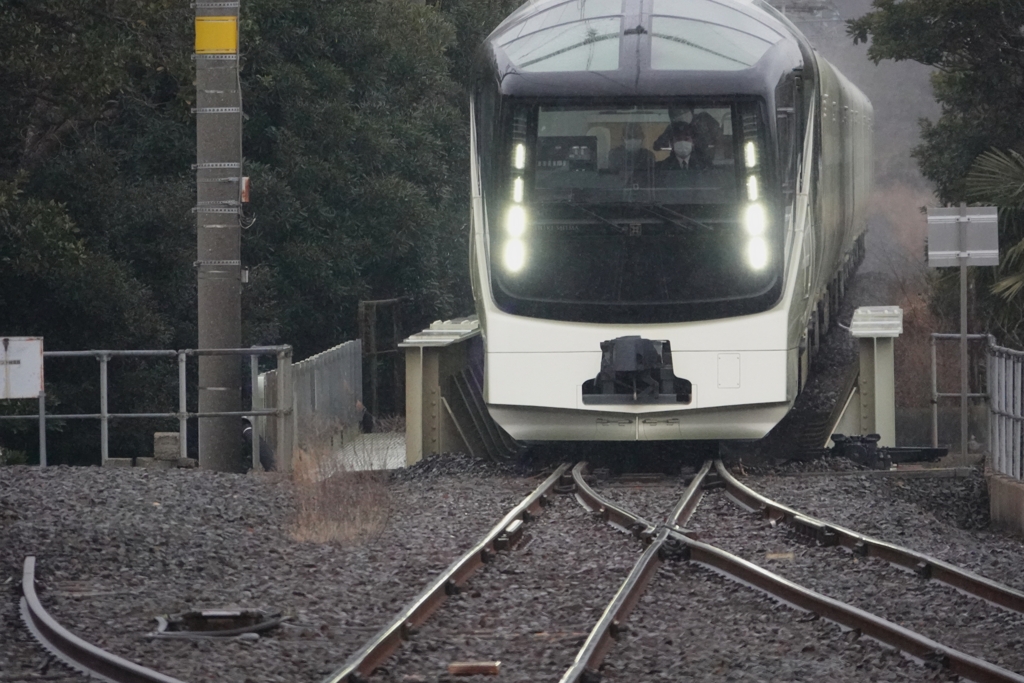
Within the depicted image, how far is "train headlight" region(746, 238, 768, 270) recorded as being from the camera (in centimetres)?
1231

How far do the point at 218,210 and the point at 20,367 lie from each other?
2072 mm

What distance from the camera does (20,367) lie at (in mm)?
12711

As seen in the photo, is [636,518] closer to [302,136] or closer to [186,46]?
[186,46]

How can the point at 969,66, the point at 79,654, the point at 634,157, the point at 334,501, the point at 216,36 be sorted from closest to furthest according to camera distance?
the point at 79,654, the point at 334,501, the point at 634,157, the point at 216,36, the point at 969,66

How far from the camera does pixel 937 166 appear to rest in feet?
87.5

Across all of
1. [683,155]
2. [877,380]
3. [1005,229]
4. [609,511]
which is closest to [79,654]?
[609,511]

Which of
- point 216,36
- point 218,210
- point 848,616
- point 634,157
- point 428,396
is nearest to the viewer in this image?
point 848,616

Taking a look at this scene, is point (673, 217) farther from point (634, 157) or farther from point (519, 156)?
point (519, 156)

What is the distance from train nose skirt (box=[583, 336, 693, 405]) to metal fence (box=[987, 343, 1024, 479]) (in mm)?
2198

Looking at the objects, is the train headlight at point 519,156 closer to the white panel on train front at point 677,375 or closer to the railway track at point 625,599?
the white panel on train front at point 677,375

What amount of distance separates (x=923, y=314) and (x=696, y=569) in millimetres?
25486

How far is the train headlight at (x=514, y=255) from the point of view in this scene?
1255 cm

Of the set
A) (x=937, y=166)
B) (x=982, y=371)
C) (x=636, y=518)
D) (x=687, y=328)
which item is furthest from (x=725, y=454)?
(x=937, y=166)

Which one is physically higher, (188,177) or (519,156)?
(188,177)
